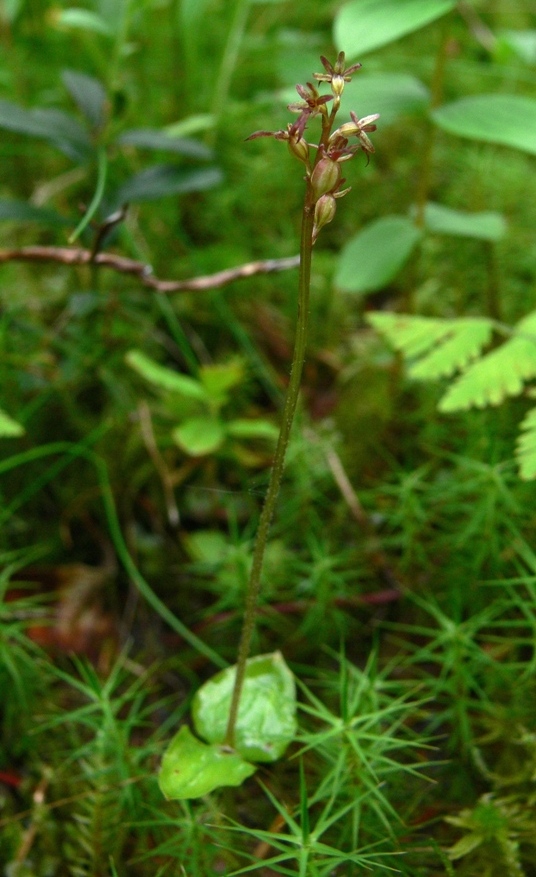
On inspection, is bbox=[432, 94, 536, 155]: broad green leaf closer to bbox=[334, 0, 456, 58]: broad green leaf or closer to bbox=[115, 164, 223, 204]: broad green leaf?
bbox=[334, 0, 456, 58]: broad green leaf

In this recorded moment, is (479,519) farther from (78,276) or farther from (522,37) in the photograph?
(522,37)

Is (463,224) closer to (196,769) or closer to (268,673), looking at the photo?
(268,673)

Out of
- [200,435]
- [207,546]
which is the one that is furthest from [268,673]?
[200,435]

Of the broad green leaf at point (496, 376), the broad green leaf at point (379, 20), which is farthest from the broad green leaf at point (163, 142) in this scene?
the broad green leaf at point (496, 376)

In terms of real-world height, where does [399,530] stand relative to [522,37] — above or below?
below

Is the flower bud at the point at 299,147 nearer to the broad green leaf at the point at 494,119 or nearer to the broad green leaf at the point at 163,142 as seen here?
the broad green leaf at the point at 494,119

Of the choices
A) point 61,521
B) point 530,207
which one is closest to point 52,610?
point 61,521

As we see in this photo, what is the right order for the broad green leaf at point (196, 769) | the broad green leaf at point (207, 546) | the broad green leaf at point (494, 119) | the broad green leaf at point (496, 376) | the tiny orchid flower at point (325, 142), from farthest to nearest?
the broad green leaf at point (207, 546)
the broad green leaf at point (494, 119)
the broad green leaf at point (496, 376)
the broad green leaf at point (196, 769)
the tiny orchid flower at point (325, 142)
